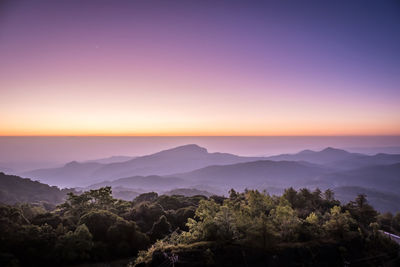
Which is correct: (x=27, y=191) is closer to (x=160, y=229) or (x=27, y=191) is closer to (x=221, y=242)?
(x=160, y=229)

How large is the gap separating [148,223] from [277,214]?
23.2m

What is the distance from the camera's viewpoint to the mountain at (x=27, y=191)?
133025mm

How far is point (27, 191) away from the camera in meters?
147

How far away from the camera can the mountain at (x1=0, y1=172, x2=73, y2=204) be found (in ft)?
436

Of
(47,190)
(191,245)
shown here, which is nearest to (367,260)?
(191,245)

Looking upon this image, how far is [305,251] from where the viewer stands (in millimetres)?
22406

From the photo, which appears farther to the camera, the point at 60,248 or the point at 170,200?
the point at 170,200

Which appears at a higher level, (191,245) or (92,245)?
(191,245)

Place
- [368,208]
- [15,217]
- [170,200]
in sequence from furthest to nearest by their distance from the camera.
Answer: [170,200], [368,208], [15,217]

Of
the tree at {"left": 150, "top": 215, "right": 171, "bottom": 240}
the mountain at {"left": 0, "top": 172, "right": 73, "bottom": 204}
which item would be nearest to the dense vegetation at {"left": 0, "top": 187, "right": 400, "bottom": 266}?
the tree at {"left": 150, "top": 215, "right": 171, "bottom": 240}

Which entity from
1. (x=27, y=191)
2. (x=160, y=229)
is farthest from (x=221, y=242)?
(x=27, y=191)

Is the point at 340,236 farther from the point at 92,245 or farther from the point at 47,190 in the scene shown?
the point at 47,190

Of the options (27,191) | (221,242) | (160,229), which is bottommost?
(27,191)

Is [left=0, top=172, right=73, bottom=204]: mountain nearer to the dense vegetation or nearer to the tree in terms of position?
the dense vegetation
